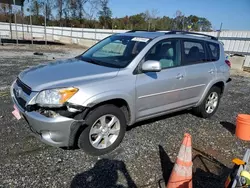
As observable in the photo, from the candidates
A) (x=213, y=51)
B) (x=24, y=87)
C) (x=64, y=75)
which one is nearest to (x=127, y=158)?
(x=64, y=75)

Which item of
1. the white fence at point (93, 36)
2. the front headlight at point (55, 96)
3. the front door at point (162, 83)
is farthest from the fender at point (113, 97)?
the white fence at point (93, 36)

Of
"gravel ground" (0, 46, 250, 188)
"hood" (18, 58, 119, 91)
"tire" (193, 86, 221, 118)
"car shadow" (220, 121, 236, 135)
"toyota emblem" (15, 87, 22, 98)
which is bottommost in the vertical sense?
"car shadow" (220, 121, 236, 135)

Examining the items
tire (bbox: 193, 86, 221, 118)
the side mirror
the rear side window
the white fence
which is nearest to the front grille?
the side mirror

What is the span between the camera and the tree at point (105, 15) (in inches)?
1762

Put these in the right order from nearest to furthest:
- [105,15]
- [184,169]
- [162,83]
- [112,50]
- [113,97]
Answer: [184,169], [113,97], [162,83], [112,50], [105,15]

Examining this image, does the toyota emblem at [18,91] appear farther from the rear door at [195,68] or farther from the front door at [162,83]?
the rear door at [195,68]

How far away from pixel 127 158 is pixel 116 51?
1.83 meters

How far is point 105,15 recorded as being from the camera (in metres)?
46.0

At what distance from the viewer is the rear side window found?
4.54 m

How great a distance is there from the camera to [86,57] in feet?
12.9

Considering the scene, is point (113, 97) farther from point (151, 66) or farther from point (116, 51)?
point (116, 51)

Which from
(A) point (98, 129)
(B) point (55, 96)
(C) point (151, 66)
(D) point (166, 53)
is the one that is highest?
(D) point (166, 53)

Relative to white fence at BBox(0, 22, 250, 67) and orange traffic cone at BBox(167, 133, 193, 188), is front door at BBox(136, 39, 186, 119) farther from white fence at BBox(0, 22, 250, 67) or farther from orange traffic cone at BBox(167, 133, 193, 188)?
white fence at BBox(0, 22, 250, 67)

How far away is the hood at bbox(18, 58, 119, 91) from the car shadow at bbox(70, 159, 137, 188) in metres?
1.12
